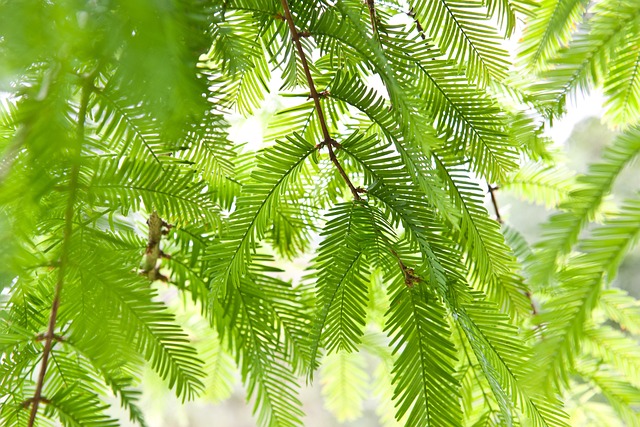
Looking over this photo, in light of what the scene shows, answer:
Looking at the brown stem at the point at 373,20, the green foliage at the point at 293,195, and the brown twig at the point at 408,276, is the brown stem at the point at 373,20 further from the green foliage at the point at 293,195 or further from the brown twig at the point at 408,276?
A: the brown twig at the point at 408,276

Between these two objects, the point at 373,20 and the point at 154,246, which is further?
the point at 154,246

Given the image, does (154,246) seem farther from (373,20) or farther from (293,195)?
(373,20)

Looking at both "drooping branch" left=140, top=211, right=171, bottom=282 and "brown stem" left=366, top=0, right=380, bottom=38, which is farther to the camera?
"drooping branch" left=140, top=211, right=171, bottom=282

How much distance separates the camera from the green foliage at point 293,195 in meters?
0.28

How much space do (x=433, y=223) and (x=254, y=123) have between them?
2.21 ft

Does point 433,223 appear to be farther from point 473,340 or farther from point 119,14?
point 119,14

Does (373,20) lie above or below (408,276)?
above

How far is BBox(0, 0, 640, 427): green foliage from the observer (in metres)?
0.28

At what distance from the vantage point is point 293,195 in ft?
1.64

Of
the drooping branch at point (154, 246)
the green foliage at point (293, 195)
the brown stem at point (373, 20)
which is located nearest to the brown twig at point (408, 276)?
the green foliage at point (293, 195)

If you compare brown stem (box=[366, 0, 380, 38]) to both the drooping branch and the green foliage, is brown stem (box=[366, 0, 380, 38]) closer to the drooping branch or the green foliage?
the green foliage

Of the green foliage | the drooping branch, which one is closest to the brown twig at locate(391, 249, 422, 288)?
the green foliage

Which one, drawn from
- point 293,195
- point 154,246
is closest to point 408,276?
point 293,195


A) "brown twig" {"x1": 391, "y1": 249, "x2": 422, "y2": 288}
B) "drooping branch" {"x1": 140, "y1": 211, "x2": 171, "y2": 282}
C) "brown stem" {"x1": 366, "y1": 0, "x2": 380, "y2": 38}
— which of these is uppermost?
"brown stem" {"x1": 366, "y1": 0, "x2": 380, "y2": 38}
